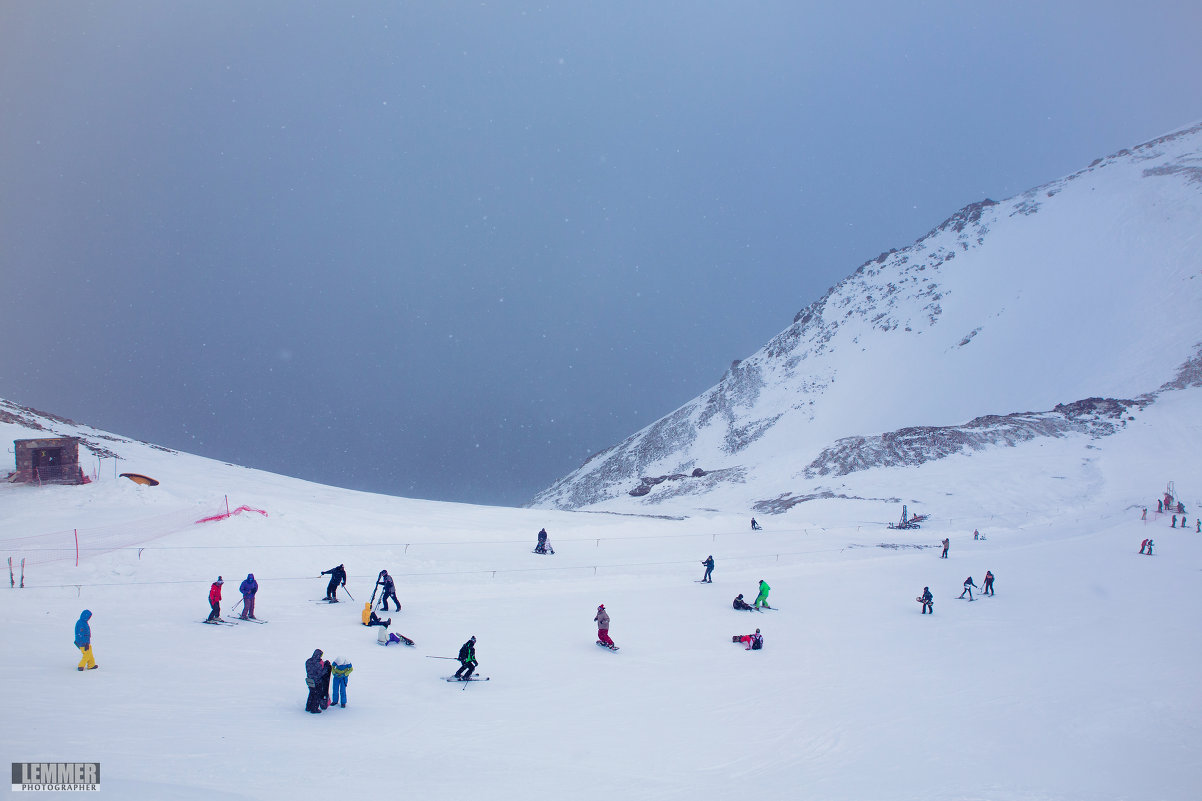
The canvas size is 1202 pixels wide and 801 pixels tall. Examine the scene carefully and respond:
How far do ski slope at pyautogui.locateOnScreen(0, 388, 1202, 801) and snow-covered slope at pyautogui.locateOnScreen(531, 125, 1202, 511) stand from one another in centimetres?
3311

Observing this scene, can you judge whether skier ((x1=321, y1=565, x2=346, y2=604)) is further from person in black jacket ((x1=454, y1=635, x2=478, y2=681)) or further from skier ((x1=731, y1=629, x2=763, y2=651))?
skier ((x1=731, y1=629, x2=763, y2=651))

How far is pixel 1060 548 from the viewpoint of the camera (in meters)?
31.5

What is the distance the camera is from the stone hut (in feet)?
81.6

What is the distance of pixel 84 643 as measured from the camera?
10945mm

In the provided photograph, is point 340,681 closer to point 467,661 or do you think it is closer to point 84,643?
point 467,661

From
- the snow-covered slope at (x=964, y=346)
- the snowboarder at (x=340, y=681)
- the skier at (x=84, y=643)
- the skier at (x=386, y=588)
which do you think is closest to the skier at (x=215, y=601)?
the skier at (x=84, y=643)

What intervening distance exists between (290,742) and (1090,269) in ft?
380

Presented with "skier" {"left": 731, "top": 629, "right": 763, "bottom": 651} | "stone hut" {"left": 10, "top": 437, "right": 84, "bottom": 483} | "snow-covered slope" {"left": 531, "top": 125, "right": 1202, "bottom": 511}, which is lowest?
"skier" {"left": 731, "top": 629, "right": 763, "bottom": 651}

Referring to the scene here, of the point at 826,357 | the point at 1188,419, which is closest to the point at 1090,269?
the point at 826,357
